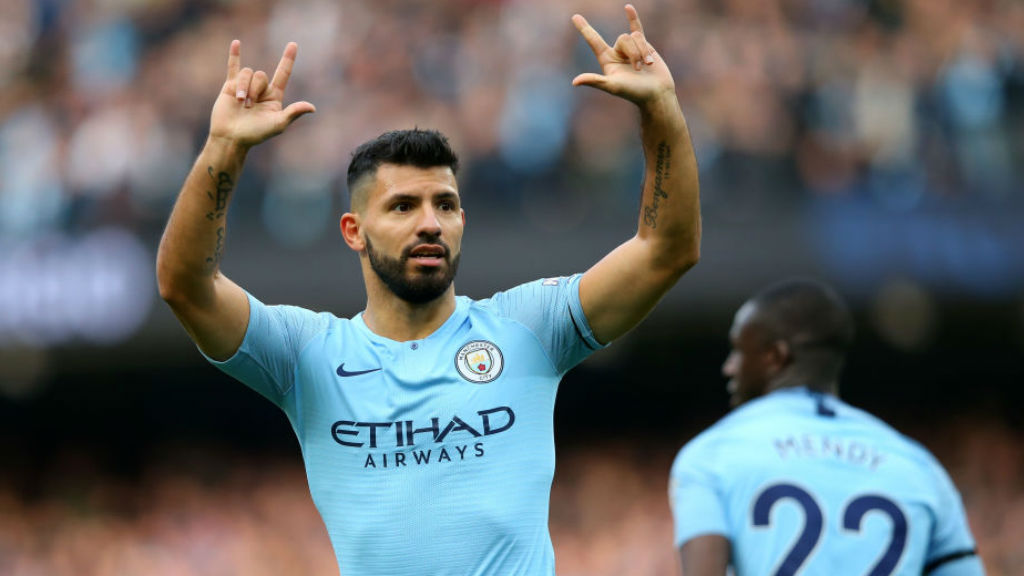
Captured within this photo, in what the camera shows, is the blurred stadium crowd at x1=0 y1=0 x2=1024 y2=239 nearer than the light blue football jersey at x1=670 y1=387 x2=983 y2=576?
No

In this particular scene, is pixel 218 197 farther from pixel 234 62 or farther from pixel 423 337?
pixel 423 337

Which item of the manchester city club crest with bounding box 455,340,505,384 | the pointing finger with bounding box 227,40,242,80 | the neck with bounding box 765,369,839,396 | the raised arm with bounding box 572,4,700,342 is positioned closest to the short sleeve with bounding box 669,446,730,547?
the neck with bounding box 765,369,839,396

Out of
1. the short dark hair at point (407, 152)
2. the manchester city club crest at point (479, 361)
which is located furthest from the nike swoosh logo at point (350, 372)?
the short dark hair at point (407, 152)

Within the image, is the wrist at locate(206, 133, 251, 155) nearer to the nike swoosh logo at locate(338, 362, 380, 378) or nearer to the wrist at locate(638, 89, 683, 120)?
the nike swoosh logo at locate(338, 362, 380, 378)

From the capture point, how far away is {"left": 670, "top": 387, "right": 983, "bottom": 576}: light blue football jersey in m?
4.40

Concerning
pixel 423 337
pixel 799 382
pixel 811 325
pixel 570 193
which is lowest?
pixel 799 382

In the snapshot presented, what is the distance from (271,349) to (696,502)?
1511 millimetres

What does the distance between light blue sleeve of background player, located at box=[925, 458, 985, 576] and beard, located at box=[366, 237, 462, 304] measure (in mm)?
1813

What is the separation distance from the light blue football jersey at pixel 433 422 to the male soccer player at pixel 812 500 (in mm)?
698

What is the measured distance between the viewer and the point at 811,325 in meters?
5.05

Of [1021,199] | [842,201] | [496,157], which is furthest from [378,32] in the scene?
[1021,199]

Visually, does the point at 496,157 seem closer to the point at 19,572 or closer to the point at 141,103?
the point at 141,103

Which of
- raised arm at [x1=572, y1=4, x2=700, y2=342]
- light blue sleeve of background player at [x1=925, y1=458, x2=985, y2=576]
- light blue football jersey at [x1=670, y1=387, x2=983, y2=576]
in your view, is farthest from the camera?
light blue sleeve of background player at [x1=925, y1=458, x2=985, y2=576]

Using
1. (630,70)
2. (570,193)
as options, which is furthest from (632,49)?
(570,193)
